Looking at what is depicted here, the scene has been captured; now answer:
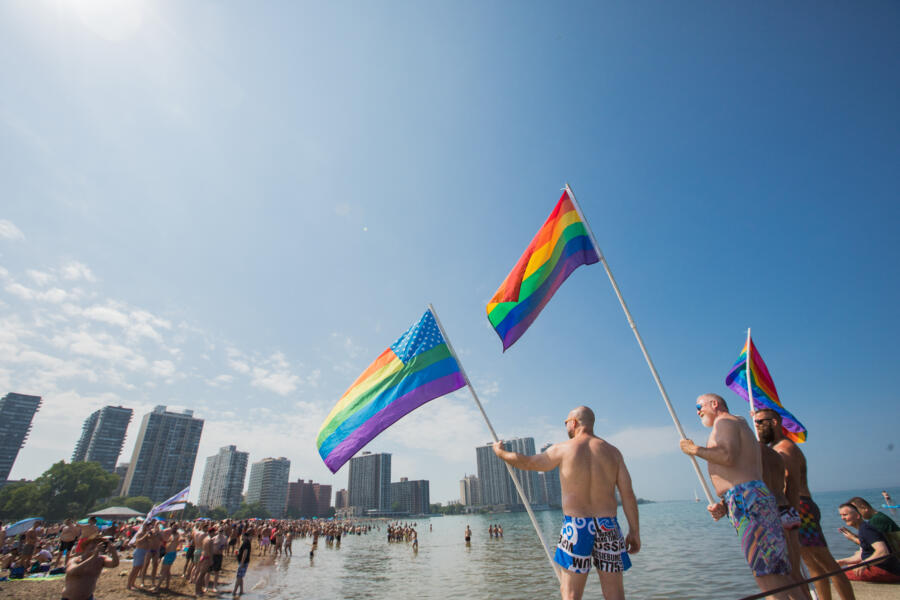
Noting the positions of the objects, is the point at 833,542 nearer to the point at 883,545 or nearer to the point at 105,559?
the point at 883,545

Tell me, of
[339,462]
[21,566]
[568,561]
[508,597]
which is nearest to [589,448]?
[568,561]

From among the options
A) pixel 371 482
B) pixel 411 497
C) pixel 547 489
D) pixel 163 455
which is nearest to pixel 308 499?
pixel 371 482

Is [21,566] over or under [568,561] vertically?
under

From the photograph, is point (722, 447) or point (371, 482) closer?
point (722, 447)

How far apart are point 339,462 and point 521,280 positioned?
400cm

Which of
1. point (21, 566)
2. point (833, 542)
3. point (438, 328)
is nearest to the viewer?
point (438, 328)

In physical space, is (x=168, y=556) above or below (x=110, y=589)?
above

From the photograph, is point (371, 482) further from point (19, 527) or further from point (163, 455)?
point (19, 527)

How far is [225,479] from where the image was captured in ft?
513

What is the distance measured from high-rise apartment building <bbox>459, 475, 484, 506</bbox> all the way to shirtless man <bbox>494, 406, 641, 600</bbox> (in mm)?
191723

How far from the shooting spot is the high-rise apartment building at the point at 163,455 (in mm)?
120938

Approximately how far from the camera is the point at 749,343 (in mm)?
7070

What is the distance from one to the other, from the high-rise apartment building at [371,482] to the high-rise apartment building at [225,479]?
45.1m

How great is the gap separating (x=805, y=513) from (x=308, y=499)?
189 metres
